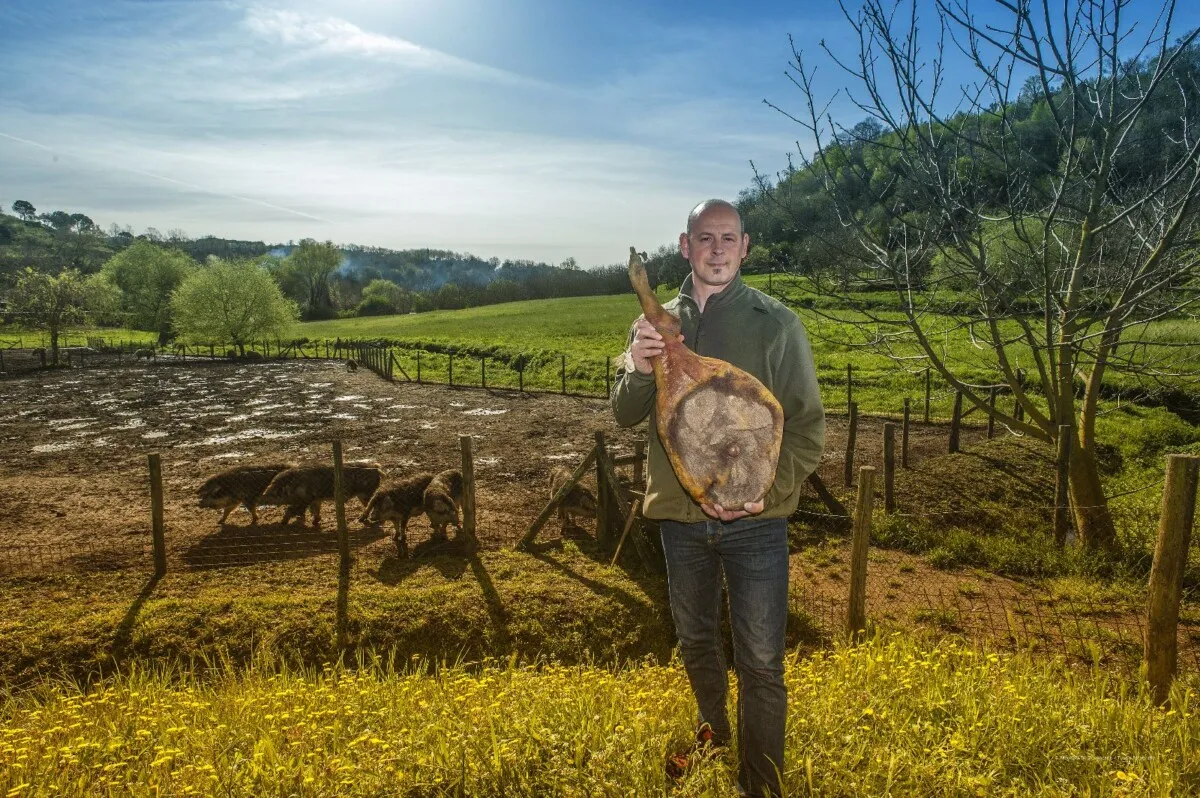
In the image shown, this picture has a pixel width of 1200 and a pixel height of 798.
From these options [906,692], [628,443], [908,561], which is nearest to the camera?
[906,692]

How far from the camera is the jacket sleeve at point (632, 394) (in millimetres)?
3025

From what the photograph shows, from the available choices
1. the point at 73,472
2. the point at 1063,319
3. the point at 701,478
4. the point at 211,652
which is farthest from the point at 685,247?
the point at 73,472

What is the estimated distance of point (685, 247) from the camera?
3205mm

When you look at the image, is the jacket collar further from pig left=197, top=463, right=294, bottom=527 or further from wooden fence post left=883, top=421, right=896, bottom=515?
pig left=197, top=463, right=294, bottom=527

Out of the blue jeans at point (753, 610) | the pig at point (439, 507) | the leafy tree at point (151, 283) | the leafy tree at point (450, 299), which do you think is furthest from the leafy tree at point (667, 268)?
the leafy tree at point (450, 299)

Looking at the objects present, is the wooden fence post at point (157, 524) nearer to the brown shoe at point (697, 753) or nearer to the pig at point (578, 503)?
the pig at point (578, 503)

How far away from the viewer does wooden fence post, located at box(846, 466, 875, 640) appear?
248 inches

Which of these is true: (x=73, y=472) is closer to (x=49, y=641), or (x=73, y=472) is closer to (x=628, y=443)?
(x=49, y=641)

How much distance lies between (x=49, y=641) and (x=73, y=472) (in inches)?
387

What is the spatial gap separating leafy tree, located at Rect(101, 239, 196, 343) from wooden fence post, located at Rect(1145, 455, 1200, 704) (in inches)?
3169

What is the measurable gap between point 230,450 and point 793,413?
59.4 feet

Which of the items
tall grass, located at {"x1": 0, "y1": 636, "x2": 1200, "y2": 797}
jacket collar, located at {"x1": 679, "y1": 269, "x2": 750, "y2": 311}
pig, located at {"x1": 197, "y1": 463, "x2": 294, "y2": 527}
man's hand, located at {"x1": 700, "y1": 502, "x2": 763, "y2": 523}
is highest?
jacket collar, located at {"x1": 679, "y1": 269, "x2": 750, "y2": 311}

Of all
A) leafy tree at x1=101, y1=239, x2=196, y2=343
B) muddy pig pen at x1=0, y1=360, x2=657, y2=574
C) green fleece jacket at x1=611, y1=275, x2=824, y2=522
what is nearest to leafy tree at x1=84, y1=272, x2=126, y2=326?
leafy tree at x1=101, y1=239, x2=196, y2=343

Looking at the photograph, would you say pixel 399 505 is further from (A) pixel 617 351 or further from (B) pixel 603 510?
(A) pixel 617 351
